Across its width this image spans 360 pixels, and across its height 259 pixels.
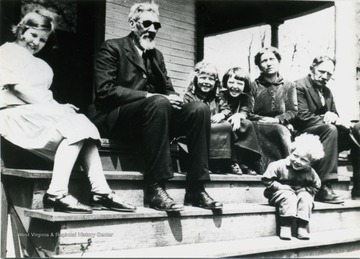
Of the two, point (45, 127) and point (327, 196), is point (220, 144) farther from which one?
point (45, 127)

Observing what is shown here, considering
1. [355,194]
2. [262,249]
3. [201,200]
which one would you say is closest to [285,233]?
[262,249]

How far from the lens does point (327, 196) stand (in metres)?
3.58

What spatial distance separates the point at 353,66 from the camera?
5.07 metres

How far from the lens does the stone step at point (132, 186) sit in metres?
2.30

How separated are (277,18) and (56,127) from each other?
5.35 metres

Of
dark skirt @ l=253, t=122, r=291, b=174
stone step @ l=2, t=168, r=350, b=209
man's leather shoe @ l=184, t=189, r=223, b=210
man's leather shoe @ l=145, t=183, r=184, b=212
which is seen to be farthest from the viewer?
dark skirt @ l=253, t=122, r=291, b=174

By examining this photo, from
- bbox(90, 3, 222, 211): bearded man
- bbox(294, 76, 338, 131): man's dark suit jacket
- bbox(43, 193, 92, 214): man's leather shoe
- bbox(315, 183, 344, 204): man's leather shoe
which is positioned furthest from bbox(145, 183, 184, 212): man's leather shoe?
bbox(294, 76, 338, 131): man's dark suit jacket

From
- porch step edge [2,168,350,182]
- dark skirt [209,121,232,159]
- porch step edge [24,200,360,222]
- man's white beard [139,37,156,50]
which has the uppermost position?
man's white beard [139,37,156,50]

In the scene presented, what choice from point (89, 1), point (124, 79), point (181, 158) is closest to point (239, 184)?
point (181, 158)

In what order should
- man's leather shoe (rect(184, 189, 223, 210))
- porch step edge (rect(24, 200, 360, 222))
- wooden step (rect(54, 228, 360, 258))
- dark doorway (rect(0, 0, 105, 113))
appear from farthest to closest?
dark doorway (rect(0, 0, 105, 113))
man's leather shoe (rect(184, 189, 223, 210))
wooden step (rect(54, 228, 360, 258))
porch step edge (rect(24, 200, 360, 222))

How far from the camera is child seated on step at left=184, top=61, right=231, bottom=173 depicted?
10.8ft

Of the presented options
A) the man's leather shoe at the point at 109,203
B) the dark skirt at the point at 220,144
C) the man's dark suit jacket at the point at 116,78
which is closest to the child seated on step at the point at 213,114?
the dark skirt at the point at 220,144

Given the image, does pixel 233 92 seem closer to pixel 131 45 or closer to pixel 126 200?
pixel 131 45

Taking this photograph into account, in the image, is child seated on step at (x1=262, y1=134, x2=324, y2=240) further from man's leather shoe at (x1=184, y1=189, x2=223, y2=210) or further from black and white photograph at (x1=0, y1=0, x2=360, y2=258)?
man's leather shoe at (x1=184, y1=189, x2=223, y2=210)
